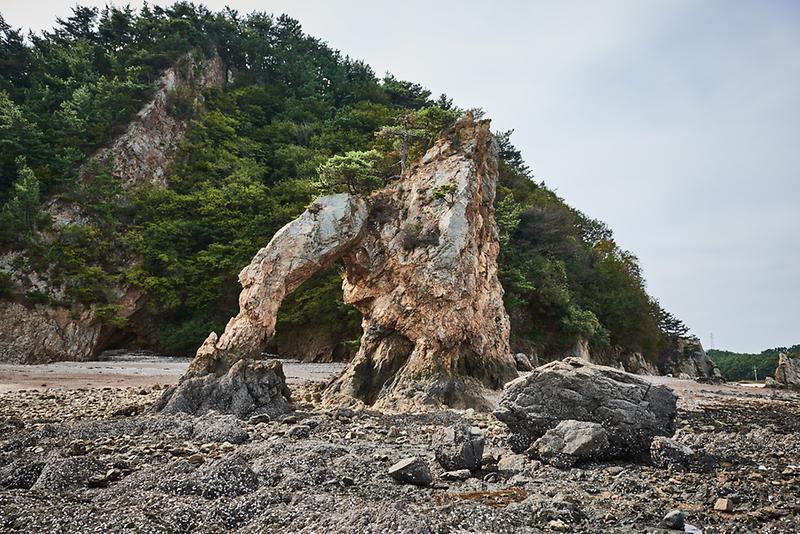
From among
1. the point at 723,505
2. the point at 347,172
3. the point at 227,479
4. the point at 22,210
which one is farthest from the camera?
the point at 22,210

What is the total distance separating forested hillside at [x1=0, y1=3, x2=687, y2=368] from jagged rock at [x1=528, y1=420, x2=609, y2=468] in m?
12.5

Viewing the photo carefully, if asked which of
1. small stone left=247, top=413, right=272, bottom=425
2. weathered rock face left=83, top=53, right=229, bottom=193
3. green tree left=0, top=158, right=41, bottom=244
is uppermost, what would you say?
weathered rock face left=83, top=53, right=229, bottom=193

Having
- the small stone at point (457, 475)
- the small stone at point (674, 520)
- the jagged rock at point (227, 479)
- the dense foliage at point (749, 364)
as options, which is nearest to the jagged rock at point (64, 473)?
the jagged rock at point (227, 479)

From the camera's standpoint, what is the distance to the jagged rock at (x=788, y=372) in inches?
1163

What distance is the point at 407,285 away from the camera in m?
15.3

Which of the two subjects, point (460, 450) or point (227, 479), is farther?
point (460, 450)

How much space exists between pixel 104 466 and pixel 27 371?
17.9 m

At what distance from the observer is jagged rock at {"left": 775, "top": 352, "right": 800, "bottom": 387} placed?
2955cm

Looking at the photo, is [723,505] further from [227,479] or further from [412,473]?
[227,479]

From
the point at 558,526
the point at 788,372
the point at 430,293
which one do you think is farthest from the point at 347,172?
the point at 788,372

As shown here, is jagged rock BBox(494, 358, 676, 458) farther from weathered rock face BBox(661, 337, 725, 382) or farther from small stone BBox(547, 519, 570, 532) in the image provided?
weathered rock face BBox(661, 337, 725, 382)

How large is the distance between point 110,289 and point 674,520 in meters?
30.2

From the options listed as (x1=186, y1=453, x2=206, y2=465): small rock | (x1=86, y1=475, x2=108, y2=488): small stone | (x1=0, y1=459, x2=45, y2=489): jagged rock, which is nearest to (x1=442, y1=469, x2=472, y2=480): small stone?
(x1=186, y1=453, x2=206, y2=465): small rock

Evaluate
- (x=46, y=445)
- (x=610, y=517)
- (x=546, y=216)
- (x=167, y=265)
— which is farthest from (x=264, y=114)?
(x=610, y=517)
